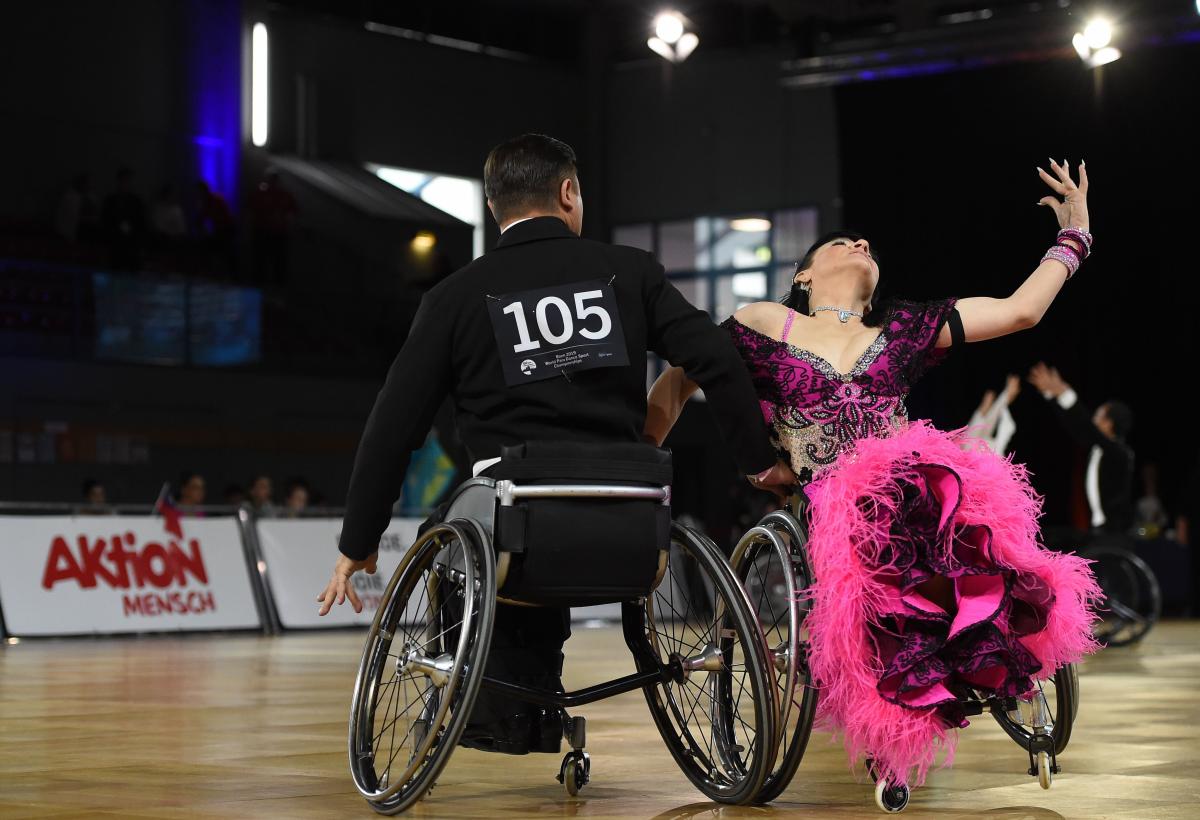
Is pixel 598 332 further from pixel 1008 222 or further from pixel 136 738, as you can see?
pixel 1008 222

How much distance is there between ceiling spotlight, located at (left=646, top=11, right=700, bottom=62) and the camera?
15672mm

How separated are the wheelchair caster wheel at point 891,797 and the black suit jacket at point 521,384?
2.47 ft

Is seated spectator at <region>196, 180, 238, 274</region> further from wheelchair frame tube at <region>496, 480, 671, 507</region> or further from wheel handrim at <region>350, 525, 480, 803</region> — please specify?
wheelchair frame tube at <region>496, 480, 671, 507</region>

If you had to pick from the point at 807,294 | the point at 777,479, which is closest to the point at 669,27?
the point at 807,294

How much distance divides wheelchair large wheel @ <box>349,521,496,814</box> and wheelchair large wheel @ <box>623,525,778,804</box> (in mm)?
410

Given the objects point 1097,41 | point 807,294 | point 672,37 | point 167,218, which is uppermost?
point 672,37

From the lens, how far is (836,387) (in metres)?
3.75

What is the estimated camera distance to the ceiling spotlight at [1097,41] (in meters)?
13.1

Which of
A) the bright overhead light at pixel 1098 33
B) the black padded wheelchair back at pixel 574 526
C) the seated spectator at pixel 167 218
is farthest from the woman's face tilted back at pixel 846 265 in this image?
the seated spectator at pixel 167 218

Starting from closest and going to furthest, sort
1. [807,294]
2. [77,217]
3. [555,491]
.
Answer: [555,491]
[807,294]
[77,217]

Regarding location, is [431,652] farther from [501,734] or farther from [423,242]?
[423,242]

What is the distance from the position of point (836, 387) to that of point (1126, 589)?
8010mm

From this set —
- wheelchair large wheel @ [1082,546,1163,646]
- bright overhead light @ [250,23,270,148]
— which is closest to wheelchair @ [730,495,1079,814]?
wheelchair large wheel @ [1082,546,1163,646]

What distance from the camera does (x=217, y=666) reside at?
8297 millimetres
